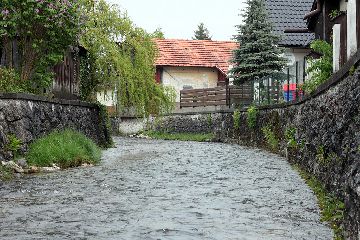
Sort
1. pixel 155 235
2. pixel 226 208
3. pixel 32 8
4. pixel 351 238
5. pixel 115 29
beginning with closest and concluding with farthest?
1. pixel 351 238
2. pixel 155 235
3. pixel 226 208
4. pixel 32 8
5. pixel 115 29

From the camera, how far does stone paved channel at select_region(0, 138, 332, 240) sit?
569 centimetres

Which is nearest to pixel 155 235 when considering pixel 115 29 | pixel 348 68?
pixel 348 68

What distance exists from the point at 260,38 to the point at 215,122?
4.96 meters

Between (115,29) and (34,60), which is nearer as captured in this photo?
(34,60)

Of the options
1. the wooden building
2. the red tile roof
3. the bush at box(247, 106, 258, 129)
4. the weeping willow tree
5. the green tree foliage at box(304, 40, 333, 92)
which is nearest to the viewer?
the wooden building

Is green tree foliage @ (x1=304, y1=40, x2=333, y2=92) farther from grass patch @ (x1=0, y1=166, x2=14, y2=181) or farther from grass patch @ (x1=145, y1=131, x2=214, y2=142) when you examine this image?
grass patch @ (x1=145, y1=131, x2=214, y2=142)

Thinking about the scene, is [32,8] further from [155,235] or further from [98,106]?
[155,235]

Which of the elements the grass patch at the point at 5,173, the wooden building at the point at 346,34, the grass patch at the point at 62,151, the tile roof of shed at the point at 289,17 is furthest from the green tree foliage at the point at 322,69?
the tile roof of shed at the point at 289,17

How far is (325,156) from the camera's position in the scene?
8055mm

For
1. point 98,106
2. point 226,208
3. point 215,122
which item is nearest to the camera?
point 226,208

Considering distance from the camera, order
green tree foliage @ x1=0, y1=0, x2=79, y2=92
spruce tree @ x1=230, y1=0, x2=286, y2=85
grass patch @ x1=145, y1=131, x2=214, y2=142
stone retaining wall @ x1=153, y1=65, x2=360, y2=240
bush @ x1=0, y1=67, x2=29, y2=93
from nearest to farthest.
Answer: stone retaining wall @ x1=153, y1=65, x2=360, y2=240, bush @ x1=0, y1=67, x2=29, y2=93, green tree foliage @ x1=0, y1=0, x2=79, y2=92, spruce tree @ x1=230, y1=0, x2=286, y2=85, grass patch @ x1=145, y1=131, x2=214, y2=142

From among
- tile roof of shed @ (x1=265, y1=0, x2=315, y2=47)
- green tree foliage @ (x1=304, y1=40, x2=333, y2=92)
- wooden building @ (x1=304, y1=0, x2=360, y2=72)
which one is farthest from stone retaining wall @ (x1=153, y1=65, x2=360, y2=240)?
tile roof of shed @ (x1=265, y1=0, x2=315, y2=47)

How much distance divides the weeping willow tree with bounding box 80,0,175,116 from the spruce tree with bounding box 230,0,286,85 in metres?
4.59

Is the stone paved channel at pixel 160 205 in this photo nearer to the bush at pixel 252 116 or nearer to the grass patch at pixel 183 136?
the bush at pixel 252 116
